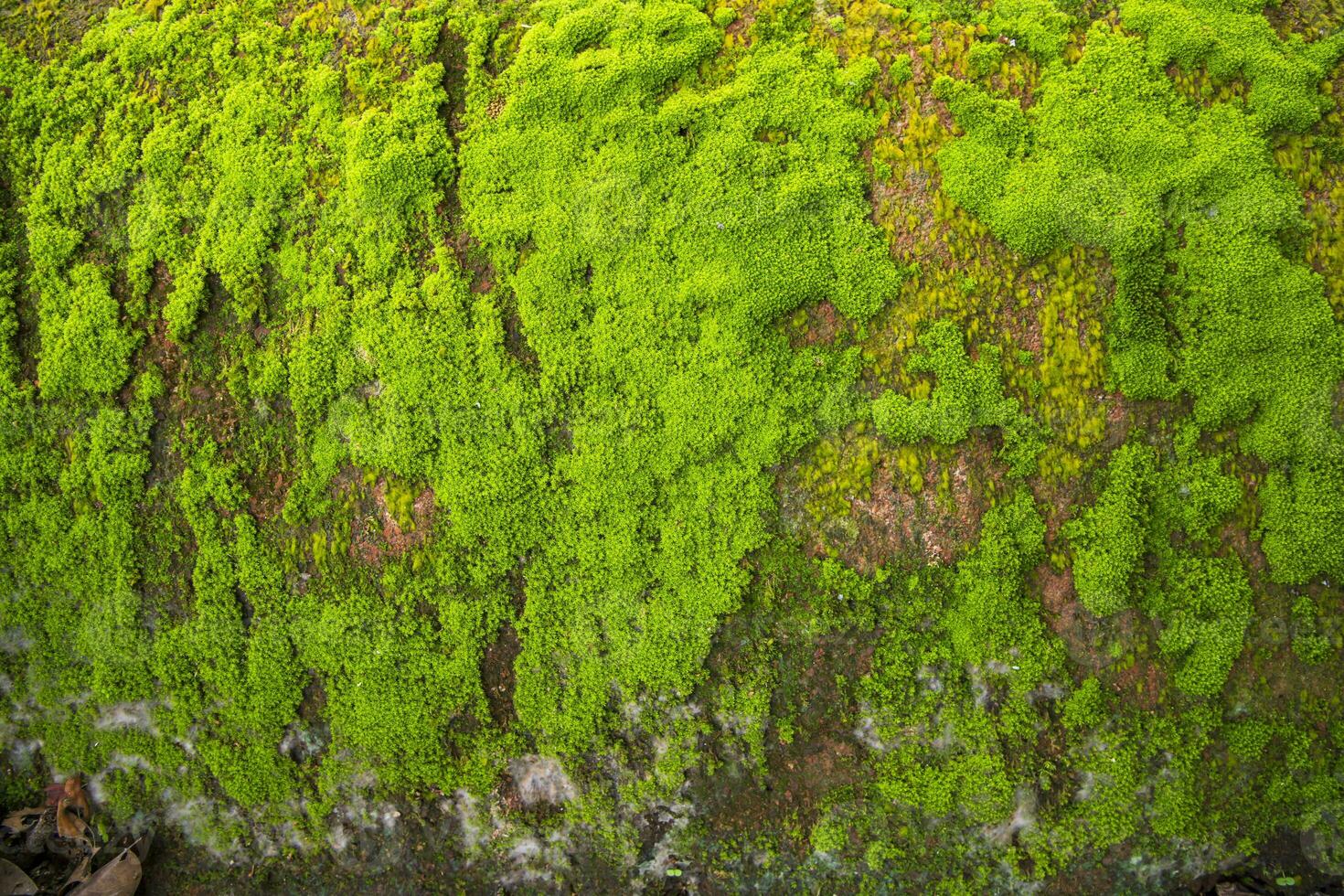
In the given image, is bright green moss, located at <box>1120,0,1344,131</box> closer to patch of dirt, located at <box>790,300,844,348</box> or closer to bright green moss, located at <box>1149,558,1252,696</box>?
patch of dirt, located at <box>790,300,844,348</box>

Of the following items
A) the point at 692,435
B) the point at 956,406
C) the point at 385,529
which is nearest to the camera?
the point at 956,406

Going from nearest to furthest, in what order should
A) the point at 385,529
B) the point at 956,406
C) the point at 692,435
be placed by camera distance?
1. the point at 956,406
2. the point at 692,435
3. the point at 385,529

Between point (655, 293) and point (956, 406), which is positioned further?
point (655, 293)

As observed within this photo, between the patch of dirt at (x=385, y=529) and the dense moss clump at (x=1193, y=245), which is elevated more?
the dense moss clump at (x=1193, y=245)

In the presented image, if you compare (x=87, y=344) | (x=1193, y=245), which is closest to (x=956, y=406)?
(x=1193, y=245)

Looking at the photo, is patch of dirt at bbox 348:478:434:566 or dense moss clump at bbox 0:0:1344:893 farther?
patch of dirt at bbox 348:478:434:566

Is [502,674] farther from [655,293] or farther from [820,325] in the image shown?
[820,325]

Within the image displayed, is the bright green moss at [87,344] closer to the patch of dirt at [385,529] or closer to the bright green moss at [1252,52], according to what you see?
the patch of dirt at [385,529]

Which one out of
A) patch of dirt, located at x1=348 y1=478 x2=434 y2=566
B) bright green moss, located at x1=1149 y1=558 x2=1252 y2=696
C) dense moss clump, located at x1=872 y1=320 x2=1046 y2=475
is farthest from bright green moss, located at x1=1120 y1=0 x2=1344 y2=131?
patch of dirt, located at x1=348 y1=478 x2=434 y2=566

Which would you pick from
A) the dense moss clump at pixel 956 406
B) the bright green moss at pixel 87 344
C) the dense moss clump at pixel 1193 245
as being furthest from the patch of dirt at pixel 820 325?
the bright green moss at pixel 87 344

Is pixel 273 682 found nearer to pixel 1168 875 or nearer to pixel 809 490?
pixel 809 490

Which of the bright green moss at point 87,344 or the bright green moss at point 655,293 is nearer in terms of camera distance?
the bright green moss at point 655,293

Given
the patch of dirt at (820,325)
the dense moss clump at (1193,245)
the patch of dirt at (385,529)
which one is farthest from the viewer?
the patch of dirt at (385,529)

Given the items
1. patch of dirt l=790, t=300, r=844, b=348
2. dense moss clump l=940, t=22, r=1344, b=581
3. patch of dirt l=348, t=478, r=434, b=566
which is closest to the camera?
dense moss clump l=940, t=22, r=1344, b=581
